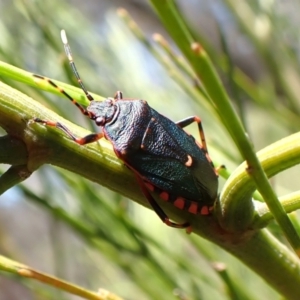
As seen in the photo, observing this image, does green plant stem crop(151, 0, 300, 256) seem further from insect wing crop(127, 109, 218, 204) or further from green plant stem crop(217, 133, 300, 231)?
insect wing crop(127, 109, 218, 204)

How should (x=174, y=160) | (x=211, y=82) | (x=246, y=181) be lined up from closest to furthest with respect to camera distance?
1. (x=211, y=82)
2. (x=246, y=181)
3. (x=174, y=160)

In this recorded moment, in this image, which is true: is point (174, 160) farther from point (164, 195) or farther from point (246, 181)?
point (246, 181)

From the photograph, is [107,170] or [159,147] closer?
[107,170]

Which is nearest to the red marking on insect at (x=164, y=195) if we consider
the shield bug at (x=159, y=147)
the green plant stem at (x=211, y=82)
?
the shield bug at (x=159, y=147)

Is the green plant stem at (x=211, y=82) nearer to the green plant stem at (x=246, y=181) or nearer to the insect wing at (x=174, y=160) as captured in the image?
the green plant stem at (x=246, y=181)

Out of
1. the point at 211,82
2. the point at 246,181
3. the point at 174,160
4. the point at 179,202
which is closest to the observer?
the point at 211,82

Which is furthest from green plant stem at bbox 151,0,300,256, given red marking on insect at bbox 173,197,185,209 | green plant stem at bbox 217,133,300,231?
red marking on insect at bbox 173,197,185,209

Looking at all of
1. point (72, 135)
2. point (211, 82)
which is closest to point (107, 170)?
point (72, 135)
